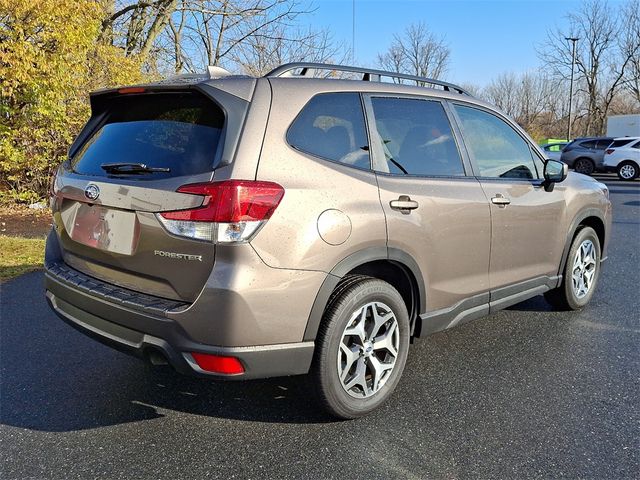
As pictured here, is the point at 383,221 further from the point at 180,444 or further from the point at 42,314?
the point at 42,314

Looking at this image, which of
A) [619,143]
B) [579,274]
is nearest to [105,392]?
[579,274]

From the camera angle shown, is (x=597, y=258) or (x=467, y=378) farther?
(x=597, y=258)

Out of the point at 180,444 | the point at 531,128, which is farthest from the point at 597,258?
the point at 531,128

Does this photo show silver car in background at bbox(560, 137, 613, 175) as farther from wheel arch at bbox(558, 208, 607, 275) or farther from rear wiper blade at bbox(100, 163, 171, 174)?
rear wiper blade at bbox(100, 163, 171, 174)

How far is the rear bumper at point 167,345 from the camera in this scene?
2402 millimetres

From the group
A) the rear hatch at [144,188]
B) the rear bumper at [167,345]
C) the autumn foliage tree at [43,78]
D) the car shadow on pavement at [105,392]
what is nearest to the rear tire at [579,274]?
the car shadow on pavement at [105,392]

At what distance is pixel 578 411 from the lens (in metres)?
2.97

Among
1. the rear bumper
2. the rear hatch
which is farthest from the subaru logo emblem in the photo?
the rear bumper

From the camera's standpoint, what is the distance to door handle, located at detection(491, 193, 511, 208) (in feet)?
11.7

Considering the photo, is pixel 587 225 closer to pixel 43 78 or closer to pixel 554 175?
pixel 554 175

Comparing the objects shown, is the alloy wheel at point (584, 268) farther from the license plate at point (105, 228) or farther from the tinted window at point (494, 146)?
the license plate at point (105, 228)

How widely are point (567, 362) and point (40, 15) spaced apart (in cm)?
924

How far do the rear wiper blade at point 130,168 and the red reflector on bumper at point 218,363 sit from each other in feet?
2.88

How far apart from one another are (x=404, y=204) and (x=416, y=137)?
1.89 feet
